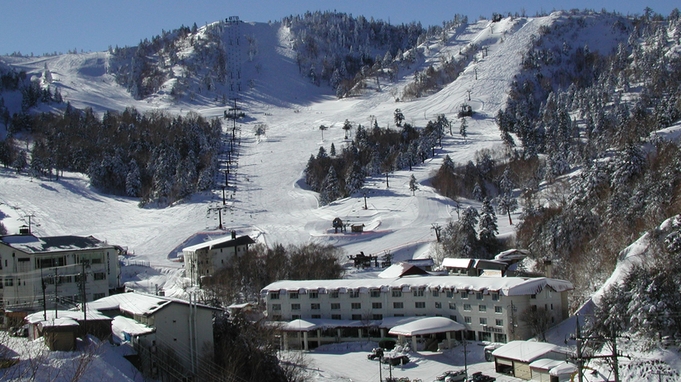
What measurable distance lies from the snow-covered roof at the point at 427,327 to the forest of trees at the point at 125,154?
51664 millimetres

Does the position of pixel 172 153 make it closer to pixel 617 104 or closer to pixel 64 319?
pixel 617 104

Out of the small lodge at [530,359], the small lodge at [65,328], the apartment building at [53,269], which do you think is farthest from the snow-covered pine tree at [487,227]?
the small lodge at [65,328]

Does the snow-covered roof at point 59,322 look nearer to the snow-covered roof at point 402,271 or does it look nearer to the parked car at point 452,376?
the parked car at point 452,376

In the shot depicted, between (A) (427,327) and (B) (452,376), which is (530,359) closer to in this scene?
(B) (452,376)

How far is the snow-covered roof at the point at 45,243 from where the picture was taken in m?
34.3

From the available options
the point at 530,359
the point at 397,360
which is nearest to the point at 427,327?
the point at 397,360

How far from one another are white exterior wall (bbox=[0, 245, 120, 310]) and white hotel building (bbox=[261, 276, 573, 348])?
28.4 feet

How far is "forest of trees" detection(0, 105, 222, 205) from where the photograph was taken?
8412 cm

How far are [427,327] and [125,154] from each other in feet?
239

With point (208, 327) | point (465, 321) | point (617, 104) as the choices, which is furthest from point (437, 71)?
point (208, 327)

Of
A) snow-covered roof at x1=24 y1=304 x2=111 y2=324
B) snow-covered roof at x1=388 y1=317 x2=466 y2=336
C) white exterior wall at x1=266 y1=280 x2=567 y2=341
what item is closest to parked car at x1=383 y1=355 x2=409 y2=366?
snow-covered roof at x1=388 y1=317 x2=466 y2=336

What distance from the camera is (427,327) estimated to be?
32.5m

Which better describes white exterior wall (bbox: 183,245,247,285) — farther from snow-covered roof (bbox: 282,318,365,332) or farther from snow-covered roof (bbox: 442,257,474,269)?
snow-covered roof (bbox: 442,257,474,269)

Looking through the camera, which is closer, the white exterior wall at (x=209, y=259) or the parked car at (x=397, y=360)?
the parked car at (x=397, y=360)
